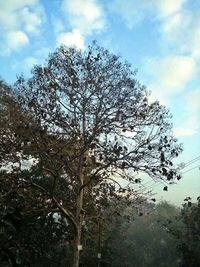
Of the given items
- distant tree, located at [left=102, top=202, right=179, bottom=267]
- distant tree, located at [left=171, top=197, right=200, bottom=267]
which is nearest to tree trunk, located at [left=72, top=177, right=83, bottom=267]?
distant tree, located at [left=171, top=197, right=200, bottom=267]

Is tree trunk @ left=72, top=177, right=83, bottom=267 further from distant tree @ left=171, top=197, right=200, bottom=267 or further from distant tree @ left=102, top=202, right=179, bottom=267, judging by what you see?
distant tree @ left=102, top=202, right=179, bottom=267

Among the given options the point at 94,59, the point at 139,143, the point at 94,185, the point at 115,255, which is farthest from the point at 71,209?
the point at 115,255

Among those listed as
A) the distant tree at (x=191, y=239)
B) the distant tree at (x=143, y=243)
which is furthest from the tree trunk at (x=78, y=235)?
the distant tree at (x=143, y=243)

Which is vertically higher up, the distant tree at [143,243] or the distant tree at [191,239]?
the distant tree at [143,243]

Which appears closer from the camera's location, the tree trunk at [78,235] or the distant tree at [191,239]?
the tree trunk at [78,235]

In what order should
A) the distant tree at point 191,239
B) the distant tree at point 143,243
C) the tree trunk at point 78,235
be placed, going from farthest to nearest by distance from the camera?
the distant tree at point 143,243 → the distant tree at point 191,239 → the tree trunk at point 78,235

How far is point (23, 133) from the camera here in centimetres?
1917

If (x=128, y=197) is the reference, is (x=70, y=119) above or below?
above

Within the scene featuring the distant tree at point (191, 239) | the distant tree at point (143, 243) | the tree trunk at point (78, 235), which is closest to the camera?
the tree trunk at point (78, 235)

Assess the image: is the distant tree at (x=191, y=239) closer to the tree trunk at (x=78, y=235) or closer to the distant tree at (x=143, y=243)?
the distant tree at (x=143, y=243)

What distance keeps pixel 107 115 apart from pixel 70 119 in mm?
1632

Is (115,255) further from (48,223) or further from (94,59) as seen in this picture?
(94,59)

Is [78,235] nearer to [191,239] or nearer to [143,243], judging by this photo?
[191,239]

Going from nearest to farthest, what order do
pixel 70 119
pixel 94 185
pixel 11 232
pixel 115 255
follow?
pixel 70 119 → pixel 94 185 → pixel 11 232 → pixel 115 255
